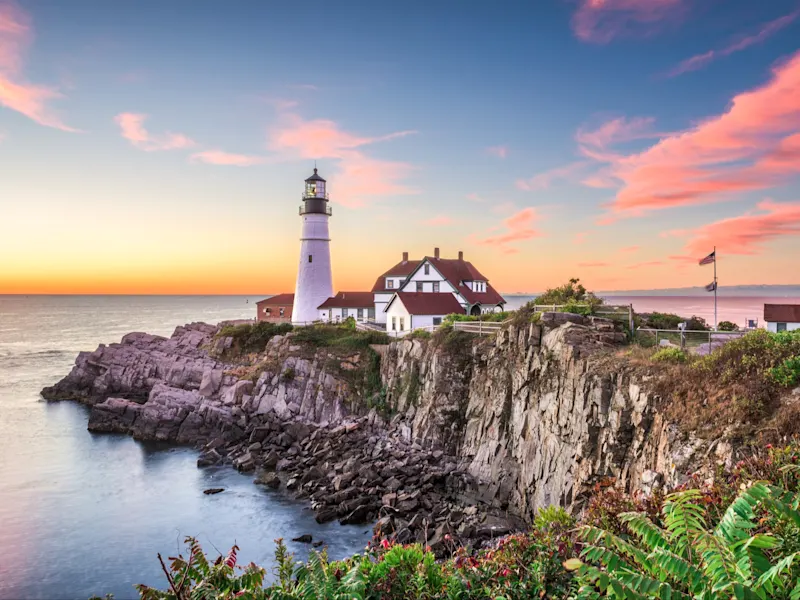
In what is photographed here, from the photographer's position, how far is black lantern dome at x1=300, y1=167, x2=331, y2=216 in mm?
57500

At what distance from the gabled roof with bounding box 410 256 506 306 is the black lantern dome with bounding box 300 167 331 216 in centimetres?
1436

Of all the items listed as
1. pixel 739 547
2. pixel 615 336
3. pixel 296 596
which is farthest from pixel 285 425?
pixel 739 547

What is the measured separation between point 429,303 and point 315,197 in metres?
20.5

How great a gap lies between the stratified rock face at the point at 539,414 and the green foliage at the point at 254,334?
1966 centimetres

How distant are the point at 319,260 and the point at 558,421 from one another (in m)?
40.5

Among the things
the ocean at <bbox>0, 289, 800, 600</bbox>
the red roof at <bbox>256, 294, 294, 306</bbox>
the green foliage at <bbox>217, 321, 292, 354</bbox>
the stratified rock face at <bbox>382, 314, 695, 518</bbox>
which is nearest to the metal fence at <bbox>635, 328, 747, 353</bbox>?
the stratified rock face at <bbox>382, 314, 695, 518</bbox>

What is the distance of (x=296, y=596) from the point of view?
693 centimetres

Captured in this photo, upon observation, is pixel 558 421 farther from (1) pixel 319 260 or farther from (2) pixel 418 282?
(1) pixel 319 260

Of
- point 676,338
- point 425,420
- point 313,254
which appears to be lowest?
point 425,420

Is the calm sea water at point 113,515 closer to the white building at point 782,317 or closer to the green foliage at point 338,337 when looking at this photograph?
the green foliage at point 338,337

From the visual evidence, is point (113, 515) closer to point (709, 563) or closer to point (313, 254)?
point (709, 563)

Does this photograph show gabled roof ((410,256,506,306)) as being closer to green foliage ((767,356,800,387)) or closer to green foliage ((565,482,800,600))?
Answer: green foliage ((767,356,800,387))

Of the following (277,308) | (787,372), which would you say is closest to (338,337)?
(277,308)

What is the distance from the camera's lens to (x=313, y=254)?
5784 centimetres
